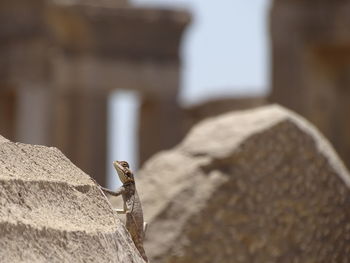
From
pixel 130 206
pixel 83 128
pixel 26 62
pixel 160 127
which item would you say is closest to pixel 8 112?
pixel 83 128

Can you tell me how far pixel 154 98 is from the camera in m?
17.7

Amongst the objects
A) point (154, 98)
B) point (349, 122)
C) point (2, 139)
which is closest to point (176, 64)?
point (154, 98)

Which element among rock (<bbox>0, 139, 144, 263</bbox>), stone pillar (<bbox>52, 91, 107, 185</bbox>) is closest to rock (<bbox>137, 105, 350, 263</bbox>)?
rock (<bbox>0, 139, 144, 263</bbox>)

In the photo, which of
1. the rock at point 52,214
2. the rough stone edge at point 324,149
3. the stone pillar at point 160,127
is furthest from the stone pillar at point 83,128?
the rock at point 52,214

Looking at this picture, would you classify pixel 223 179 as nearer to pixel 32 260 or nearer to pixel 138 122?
pixel 32 260

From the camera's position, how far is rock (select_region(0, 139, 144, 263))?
2852mm

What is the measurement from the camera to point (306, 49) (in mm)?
12312

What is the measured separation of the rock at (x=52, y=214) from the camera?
2.85 m

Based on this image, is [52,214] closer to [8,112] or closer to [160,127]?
[160,127]

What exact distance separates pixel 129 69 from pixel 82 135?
1470 mm

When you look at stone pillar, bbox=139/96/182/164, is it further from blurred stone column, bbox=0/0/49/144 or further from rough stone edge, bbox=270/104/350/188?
rough stone edge, bbox=270/104/350/188

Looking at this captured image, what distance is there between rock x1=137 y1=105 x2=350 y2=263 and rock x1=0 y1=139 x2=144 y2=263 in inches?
76.5

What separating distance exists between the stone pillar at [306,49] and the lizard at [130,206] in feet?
27.1

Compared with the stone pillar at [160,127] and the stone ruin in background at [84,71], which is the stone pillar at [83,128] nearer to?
the stone ruin in background at [84,71]
